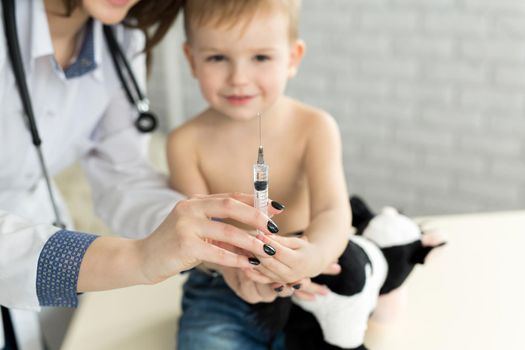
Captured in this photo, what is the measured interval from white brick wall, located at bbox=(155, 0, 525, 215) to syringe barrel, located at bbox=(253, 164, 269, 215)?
181 cm

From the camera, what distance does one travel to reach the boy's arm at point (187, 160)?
1146 millimetres

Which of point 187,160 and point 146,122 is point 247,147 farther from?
point 146,122

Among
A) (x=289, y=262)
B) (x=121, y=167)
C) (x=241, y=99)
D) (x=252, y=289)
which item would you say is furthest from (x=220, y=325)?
(x=121, y=167)

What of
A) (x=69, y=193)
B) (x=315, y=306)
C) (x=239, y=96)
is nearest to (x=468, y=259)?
(x=315, y=306)

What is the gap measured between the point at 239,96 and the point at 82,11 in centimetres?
36

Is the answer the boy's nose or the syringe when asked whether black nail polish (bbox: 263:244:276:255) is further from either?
the boy's nose

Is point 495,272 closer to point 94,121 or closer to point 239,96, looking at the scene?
point 239,96

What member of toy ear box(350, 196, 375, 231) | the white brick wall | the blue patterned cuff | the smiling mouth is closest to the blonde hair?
the smiling mouth

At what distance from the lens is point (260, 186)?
0.70 meters

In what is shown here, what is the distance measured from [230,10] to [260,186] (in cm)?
44

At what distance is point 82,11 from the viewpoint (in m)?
1.17

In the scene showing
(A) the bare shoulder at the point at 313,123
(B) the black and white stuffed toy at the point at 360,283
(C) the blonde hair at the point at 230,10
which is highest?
(C) the blonde hair at the point at 230,10

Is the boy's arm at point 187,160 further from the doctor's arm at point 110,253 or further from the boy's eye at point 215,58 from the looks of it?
the doctor's arm at point 110,253

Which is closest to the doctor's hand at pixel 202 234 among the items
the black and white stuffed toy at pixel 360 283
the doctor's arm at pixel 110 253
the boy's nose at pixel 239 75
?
the doctor's arm at pixel 110 253
